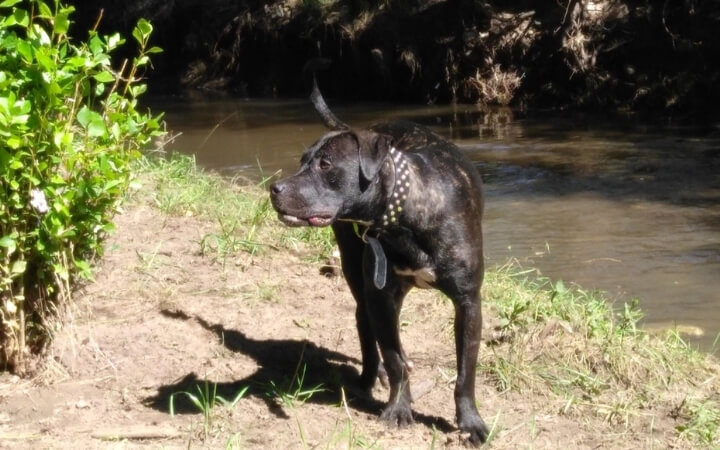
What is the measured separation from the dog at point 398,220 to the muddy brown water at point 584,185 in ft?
8.22

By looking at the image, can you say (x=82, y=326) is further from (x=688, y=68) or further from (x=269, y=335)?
(x=688, y=68)

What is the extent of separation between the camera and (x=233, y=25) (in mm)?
24922

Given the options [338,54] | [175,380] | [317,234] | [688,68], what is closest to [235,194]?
[317,234]

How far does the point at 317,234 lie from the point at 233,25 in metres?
18.9

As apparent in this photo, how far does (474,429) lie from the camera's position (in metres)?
4.39

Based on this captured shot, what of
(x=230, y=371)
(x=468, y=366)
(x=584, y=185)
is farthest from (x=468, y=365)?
(x=584, y=185)

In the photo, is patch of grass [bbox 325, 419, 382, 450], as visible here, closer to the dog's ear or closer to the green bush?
the dog's ear

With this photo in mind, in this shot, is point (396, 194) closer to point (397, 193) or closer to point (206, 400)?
point (397, 193)

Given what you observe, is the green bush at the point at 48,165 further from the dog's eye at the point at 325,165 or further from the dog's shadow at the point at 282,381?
the dog's eye at the point at 325,165

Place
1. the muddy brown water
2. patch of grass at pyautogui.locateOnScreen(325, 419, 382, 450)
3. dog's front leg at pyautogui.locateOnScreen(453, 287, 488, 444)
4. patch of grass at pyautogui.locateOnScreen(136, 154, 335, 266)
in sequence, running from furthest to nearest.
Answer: the muddy brown water → patch of grass at pyautogui.locateOnScreen(136, 154, 335, 266) → dog's front leg at pyautogui.locateOnScreen(453, 287, 488, 444) → patch of grass at pyautogui.locateOnScreen(325, 419, 382, 450)

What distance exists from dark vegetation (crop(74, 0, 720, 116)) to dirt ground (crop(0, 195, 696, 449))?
1158 centimetres

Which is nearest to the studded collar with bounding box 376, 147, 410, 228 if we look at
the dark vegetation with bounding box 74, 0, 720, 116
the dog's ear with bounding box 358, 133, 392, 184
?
the dog's ear with bounding box 358, 133, 392, 184

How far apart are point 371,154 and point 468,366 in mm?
1045

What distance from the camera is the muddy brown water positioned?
789 cm
